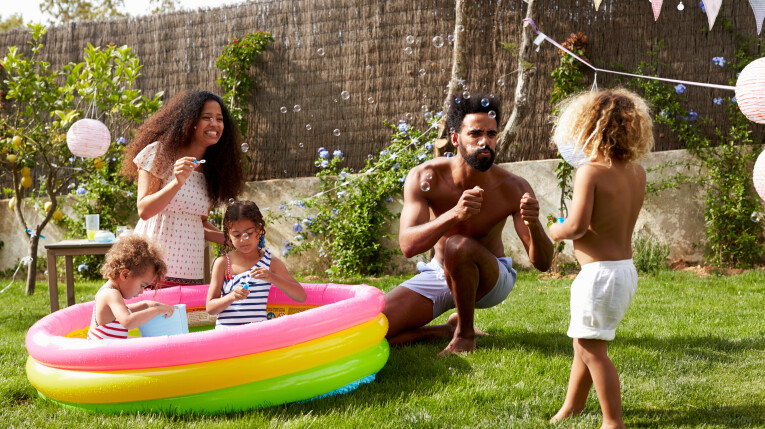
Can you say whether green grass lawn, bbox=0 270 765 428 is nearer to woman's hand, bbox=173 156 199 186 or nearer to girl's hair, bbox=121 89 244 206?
woman's hand, bbox=173 156 199 186

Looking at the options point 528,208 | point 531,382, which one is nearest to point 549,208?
point 531,382

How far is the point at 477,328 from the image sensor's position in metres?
4.02

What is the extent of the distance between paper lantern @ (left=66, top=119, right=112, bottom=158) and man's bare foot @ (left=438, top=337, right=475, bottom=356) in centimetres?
355

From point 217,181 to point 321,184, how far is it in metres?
3.05

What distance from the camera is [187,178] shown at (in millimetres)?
3395

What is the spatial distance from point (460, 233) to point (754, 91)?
1.73 metres

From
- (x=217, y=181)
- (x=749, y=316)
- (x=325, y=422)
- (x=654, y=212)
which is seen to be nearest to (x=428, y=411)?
(x=325, y=422)

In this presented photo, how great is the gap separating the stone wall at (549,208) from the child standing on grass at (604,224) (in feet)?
12.8

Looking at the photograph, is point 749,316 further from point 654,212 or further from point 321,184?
point 321,184

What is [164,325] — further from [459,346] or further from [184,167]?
[459,346]

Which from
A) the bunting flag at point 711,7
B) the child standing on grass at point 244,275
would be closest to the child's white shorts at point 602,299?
the child standing on grass at point 244,275

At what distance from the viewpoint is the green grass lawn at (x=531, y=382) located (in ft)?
8.01

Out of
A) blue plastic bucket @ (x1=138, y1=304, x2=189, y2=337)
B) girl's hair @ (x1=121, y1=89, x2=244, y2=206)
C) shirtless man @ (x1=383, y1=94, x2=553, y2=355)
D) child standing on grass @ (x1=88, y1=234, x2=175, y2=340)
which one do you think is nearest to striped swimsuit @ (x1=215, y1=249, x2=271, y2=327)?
blue plastic bucket @ (x1=138, y1=304, x2=189, y2=337)

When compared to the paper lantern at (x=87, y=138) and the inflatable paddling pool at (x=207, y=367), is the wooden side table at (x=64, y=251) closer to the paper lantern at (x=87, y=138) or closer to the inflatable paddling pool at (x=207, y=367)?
the paper lantern at (x=87, y=138)
